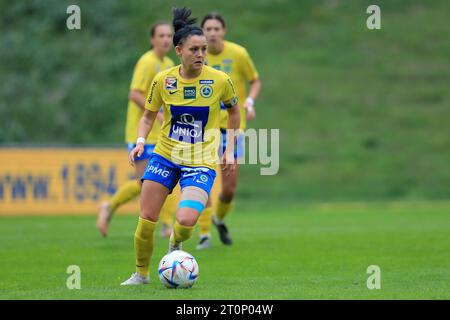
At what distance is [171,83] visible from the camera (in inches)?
337

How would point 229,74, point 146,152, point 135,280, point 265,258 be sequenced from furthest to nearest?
1. point 146,152
2. point 229,74
3. point 265,258
4. point 135,280

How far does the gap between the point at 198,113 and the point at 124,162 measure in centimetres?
1165

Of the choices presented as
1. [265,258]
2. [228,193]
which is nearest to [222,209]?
[228,193]

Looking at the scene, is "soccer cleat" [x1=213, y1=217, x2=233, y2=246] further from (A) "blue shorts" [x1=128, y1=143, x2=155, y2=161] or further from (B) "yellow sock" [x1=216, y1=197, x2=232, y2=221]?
(A) "blue shorts" [x1=128, y1=143, x2=155, y2=161]

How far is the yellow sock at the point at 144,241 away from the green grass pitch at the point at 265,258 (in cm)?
29

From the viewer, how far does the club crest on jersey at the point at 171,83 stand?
28.1ft

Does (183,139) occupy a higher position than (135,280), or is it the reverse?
(183,139)

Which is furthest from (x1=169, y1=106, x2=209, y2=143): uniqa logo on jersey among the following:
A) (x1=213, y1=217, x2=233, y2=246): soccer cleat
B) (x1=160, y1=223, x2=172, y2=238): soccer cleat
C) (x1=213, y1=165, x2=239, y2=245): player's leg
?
(x1=160, y1=223, x2=172, y2=238): soccer cleat

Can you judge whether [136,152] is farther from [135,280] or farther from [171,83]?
[135,280]

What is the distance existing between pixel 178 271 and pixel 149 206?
725 mm

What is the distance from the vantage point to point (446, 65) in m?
31.2

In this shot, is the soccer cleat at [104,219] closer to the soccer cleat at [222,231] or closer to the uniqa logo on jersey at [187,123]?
the soccer cleat at [222,231]

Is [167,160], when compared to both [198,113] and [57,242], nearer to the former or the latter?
[198,113]
